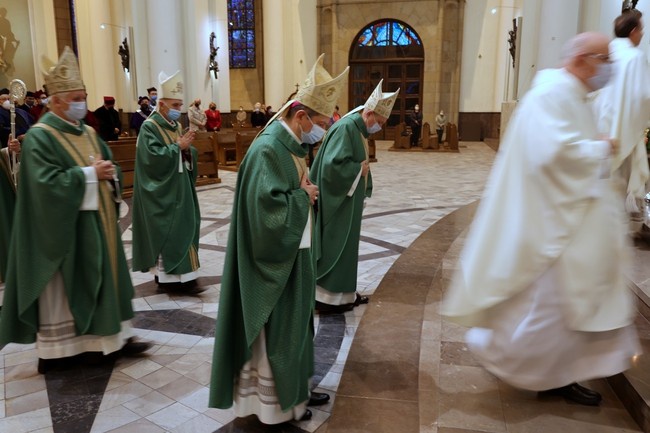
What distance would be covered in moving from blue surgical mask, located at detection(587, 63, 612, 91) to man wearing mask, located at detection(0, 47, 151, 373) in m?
2.79

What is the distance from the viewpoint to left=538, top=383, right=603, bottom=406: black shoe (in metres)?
2.62

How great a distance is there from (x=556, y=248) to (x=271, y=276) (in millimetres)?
1280

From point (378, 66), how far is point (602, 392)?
20931 millimetres

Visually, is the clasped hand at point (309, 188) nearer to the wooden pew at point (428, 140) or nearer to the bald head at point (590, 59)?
the bald head at point (590, 59)

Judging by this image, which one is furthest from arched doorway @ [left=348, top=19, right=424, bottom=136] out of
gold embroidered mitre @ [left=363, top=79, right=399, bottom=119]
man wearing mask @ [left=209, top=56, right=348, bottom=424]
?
man wearing mask @ [left=209, top=56, right=348, bottom=424]

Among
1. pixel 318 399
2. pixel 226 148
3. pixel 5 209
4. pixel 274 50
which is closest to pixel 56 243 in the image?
pixel 318 399

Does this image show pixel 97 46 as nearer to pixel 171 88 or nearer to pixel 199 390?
pixel 171 88

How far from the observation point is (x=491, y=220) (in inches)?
99.6

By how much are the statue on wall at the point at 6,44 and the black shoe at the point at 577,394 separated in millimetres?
19680

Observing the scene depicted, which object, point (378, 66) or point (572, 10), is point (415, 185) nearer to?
point (572, 10)

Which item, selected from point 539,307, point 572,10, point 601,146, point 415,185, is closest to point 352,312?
point 539,307

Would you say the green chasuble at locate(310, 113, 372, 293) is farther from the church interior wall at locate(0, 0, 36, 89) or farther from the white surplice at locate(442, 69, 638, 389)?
the church interior wall at locate(0, 0, 36, 89)

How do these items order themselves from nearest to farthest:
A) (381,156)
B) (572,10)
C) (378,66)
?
1. (572,10)
2. (381,156)
3. (378,66)

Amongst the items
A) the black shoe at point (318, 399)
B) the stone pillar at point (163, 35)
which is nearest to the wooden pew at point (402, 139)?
the stone pillar at point (163, 35)
